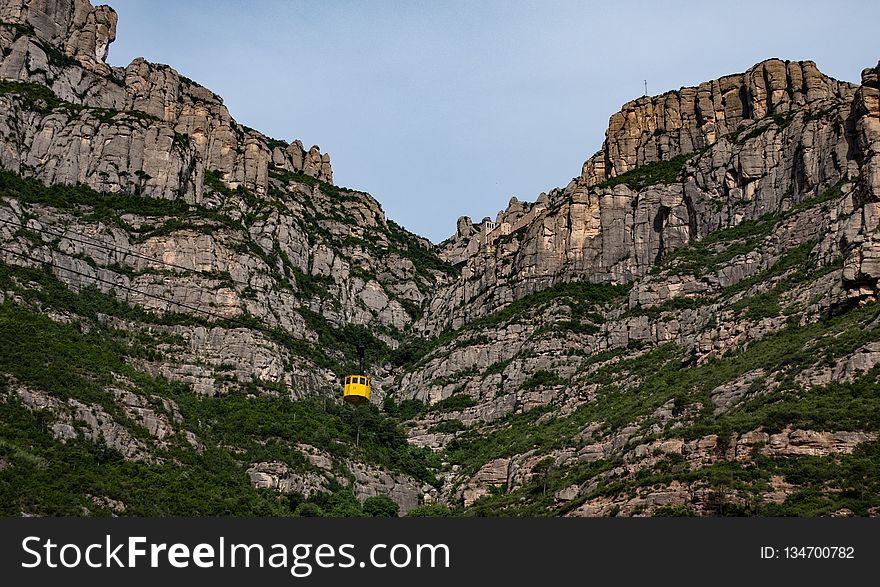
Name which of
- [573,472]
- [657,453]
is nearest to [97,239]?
[573,472]

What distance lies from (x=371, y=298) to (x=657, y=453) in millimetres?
83989

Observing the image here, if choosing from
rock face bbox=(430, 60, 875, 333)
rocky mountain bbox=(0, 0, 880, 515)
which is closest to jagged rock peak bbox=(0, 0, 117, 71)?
rocky mountain bbox=(0, 0, 880, 515)

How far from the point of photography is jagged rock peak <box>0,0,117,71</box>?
6043 inches

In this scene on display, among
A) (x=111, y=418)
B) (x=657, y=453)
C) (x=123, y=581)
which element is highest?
(x=111, y=418)

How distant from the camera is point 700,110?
155m

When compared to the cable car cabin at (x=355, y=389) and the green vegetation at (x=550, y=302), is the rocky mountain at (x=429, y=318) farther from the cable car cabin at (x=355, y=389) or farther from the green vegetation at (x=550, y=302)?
the cable car cabin at (x=355, y=389)

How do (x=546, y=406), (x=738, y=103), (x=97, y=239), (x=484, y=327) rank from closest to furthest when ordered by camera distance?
(x=546, y=406), (x=97, y=239), (x=484, y=327), (x=738, y=103)

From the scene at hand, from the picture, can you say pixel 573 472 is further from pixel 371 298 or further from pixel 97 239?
pixel 371 298

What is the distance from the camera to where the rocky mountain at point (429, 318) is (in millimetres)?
81562

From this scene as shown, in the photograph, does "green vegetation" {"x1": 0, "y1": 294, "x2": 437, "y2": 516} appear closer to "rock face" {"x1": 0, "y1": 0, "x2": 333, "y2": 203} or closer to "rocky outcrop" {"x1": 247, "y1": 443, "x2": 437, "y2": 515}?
"rocky outcrop" {"x1": 247, "y1": 443, "x2": 437, "y2": 515}

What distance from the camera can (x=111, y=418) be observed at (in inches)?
3716

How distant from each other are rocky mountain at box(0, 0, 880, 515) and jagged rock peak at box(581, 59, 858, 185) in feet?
1.31

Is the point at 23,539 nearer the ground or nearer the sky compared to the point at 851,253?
nearer the ground

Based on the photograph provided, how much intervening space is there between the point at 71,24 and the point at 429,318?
61385 mm
